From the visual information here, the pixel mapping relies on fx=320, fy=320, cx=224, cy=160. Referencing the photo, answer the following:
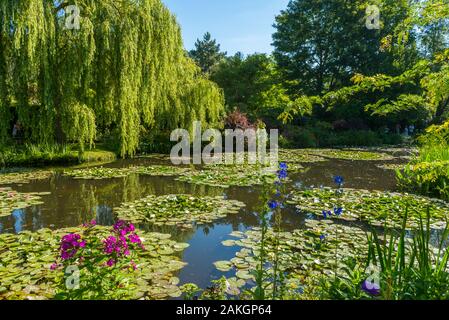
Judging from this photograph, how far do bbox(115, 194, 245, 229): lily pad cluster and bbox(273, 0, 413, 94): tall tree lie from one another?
70.7ft

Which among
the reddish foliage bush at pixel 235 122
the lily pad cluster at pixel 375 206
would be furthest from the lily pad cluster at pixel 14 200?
the reddish foliage bush at pixel 235 122

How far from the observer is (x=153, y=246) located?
398 cm

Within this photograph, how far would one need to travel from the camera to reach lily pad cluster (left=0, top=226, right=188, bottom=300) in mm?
2855

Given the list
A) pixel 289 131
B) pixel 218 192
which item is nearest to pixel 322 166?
pixel 218 192

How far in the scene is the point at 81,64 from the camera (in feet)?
28.9

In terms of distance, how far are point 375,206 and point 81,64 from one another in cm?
810

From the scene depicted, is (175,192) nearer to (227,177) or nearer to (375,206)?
(227,177)

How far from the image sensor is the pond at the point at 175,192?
407 cm

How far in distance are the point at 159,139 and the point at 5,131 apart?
684 centimetres

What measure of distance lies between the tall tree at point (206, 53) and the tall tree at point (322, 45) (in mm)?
15242

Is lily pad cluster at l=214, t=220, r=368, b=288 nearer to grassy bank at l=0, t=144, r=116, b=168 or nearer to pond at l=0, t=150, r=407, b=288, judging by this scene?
pond at l=0, t=150, r=407, b=288

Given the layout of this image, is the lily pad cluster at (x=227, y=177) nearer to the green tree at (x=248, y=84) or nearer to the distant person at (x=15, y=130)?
the distant person at (x=15, y=130)

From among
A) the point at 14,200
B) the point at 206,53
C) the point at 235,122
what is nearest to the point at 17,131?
the point at 14,200
